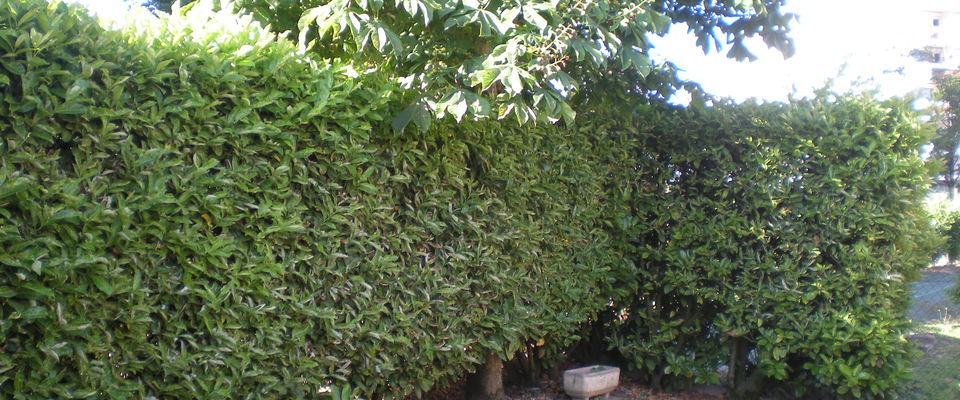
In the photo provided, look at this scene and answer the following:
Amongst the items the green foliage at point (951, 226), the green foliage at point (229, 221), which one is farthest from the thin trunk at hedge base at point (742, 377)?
the green foliage at point (951, 226)

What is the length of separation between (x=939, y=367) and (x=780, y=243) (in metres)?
2.84

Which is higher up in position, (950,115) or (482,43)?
(950,115)

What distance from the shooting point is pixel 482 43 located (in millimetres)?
4457

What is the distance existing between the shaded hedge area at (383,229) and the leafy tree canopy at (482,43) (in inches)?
10.6

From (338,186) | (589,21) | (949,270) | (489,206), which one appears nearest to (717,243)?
(489,206)

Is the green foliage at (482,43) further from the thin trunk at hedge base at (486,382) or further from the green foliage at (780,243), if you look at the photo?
the thin trunk at hedge base at (486,382)

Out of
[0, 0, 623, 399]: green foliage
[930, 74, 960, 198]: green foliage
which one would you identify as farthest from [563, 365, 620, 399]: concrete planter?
[930, 74, 960, 198]: green foliage

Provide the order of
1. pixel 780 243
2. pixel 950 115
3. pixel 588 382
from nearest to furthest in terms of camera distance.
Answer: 1. pixel 588 382
2. pixel 780 243
3. pixel 950 115

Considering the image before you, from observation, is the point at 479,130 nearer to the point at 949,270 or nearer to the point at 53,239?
the point at 53,239

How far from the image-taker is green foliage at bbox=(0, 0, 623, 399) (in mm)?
2436

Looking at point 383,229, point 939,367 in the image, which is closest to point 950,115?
point 939,367

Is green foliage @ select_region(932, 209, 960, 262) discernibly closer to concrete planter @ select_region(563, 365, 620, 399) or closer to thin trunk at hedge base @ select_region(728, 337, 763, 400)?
thin trunk at hedge base @ select_region(728, 337, 763, 400)

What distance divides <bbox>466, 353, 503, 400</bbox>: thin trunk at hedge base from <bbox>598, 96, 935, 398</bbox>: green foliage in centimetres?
119

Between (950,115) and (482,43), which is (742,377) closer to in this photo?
(482,43)
